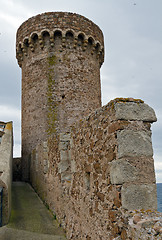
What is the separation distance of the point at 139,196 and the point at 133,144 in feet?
1.87

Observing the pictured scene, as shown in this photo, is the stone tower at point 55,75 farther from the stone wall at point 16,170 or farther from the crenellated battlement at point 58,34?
the stone wall at point 16,170

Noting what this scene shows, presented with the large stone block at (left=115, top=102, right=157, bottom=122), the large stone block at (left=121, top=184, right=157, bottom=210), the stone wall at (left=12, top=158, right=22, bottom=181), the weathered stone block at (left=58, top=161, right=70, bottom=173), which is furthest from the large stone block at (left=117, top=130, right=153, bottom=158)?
the stone wall at (left=12, top=158, right=22, bottom=181)

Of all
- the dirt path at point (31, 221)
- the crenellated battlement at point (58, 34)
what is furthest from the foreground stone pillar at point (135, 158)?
the crenellated battlement at point (58, 34)

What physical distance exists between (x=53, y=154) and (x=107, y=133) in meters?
3.27

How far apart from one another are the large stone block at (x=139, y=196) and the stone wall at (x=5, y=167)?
2761 millimetres

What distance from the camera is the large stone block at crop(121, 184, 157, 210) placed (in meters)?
2.61

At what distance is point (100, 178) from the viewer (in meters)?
3.25

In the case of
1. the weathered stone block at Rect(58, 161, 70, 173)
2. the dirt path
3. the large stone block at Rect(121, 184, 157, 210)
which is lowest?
the dirt path

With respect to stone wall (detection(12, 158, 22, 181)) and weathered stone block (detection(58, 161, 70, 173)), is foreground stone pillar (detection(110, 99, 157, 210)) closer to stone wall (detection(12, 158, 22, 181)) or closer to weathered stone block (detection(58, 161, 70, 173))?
weathered stone block (detection(58, 161, 70, 173))

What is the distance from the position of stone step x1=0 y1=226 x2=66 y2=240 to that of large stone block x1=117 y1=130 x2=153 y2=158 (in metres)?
2.62

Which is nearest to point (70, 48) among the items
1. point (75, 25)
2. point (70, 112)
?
point (75, 25)

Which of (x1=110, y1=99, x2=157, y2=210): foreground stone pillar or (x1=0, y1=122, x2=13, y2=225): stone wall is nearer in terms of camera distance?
(x1=110, y1=99, x2=157, y2=210): foreground stone pillar

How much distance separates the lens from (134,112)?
2859 millimetres

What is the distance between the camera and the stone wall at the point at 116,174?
262cm
